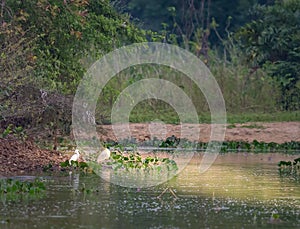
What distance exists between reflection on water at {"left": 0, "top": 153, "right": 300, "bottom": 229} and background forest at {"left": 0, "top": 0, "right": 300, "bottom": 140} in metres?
2.36

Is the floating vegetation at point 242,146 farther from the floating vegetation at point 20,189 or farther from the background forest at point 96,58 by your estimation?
the floating vegetation at point 20,189

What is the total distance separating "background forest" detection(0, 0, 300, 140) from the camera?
15.4 meters

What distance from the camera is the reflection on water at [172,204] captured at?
9.56m

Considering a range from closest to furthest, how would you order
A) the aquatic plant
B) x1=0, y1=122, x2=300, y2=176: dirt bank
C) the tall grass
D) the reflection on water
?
the reflection on water, the aquatic plant, x1=0, y1=122, x2=300, y2=176: dirt bank, the tall grass

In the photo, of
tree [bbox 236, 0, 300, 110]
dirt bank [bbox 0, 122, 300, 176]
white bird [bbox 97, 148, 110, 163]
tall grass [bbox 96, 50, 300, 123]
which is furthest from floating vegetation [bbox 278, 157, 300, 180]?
tree [bbox 236, 0, 300, 110]

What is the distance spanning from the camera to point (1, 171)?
535 inches

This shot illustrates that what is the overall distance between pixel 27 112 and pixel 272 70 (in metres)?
11.2

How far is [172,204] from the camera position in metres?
11.0

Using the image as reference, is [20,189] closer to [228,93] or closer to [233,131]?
[233,131]

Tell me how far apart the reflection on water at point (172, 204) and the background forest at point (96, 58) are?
2.36 metres

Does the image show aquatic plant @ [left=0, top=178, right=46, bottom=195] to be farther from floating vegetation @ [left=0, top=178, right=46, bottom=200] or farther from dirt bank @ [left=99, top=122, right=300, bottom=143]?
dirt bank @ [left=99, top=122, right=300, bottom=143]

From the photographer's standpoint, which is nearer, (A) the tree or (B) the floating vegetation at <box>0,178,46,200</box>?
(B) the floating vegetation at <box>0,178,46,200</box>

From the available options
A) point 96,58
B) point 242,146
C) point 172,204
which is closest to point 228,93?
point 242,146

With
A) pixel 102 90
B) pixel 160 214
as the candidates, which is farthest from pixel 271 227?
pixel 102 90
